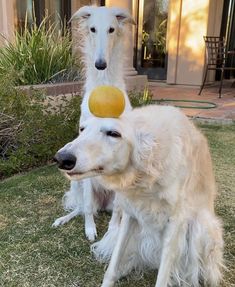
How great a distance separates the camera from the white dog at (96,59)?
2.65 metres

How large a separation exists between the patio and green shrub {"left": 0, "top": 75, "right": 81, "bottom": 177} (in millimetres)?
2682

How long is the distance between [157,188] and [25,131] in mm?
2427

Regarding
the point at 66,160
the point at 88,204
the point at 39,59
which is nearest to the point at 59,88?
the point at 39,59

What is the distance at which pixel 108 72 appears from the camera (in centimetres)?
274

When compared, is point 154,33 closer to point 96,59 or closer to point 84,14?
point 84,14

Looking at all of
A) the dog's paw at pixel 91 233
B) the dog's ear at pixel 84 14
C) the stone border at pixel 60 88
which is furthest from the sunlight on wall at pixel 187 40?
the dog's paw at pixel 91 233

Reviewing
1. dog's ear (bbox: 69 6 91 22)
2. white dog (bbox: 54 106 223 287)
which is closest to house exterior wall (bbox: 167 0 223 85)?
dog's ear (bbox: 69 6 91 22)

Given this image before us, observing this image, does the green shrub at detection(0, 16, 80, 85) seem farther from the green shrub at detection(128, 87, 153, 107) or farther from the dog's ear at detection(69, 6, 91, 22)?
the dog's ear at detection(69, 6, 91, 22)

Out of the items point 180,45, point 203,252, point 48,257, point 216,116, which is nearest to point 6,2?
point 216,116

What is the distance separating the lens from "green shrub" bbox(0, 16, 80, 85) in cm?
489

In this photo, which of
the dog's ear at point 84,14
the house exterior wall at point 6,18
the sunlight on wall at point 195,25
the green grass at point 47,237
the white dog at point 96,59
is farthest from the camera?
the sunlight on wall at point 195,25

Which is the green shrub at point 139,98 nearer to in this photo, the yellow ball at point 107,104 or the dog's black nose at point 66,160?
the yellow ball at point 107,104

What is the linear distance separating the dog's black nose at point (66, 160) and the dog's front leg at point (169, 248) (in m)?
0.66

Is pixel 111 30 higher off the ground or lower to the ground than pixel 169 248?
higher
